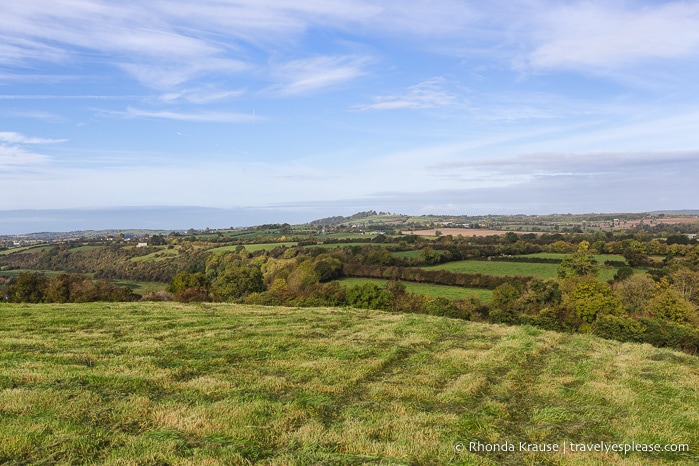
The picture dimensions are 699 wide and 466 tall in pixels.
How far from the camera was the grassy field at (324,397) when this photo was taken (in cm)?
702

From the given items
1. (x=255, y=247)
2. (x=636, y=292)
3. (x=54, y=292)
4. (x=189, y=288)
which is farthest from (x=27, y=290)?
(x=255, y=247)

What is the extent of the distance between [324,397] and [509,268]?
89679mm

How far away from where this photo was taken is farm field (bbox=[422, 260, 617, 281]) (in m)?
87.0

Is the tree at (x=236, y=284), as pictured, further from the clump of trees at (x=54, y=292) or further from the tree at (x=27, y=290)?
the tree at (x=27, y=290)

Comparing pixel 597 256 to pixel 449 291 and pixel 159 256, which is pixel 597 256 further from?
pixel 159 256

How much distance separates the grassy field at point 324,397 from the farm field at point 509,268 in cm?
7273

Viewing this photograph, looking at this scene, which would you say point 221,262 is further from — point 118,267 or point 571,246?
point 571,246

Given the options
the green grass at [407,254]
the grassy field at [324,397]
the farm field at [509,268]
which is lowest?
the farm field at [509,268]

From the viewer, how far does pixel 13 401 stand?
27.9 ft

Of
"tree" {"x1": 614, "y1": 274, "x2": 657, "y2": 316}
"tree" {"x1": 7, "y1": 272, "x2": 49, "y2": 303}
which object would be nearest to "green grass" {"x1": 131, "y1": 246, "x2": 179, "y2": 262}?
"tree" {"x1": 7, "y1": 272, "x2": 49, "y2": 303}

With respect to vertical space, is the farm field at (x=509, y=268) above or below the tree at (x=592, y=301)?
above

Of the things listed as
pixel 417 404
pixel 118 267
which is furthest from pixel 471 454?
pixel 118 267

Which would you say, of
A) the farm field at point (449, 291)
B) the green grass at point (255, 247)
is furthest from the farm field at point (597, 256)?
the green grass at point (255, 247)

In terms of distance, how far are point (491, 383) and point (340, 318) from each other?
12.1m
